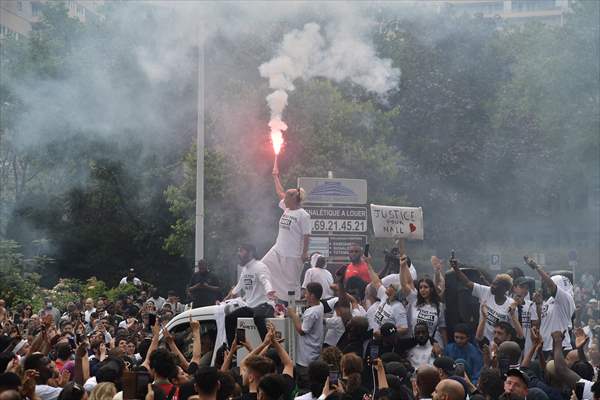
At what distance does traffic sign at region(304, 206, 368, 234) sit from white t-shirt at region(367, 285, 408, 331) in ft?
28.7

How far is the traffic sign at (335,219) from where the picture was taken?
68.0 feet

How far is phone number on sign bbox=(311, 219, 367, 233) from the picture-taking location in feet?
67.8

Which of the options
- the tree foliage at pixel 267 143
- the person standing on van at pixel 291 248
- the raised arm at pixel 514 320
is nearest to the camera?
the raised arm at pixel 514 320

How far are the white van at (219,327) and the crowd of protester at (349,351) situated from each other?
33 millimetres

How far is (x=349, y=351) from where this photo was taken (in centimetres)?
1098

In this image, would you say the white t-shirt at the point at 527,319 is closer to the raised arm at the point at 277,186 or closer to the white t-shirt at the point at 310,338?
the white t-shirt at the point at 310,338

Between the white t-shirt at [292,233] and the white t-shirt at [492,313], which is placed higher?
the white t-shirt at [292,233]

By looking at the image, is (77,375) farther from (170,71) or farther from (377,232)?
(170,71)

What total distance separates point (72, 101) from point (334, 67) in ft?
26.6

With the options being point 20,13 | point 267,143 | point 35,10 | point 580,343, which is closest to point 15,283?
point 267,143

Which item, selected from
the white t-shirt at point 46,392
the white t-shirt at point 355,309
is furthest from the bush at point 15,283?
the white t-shirt at point 46,392

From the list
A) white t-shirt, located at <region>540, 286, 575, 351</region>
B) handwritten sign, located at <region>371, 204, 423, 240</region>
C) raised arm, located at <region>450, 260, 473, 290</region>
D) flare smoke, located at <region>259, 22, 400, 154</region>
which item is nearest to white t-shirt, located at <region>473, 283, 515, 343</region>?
raised arm, located at <region>450, 260, 473, 290</region>

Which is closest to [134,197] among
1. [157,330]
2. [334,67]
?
[334,67]

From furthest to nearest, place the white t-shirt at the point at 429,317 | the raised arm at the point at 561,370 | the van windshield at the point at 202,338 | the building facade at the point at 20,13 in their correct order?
the building facade at the point at 20,13
the white t-shirt at the point at 429,317
the van windshield at the point at 202,338
the raised arm at the point at 561,370
